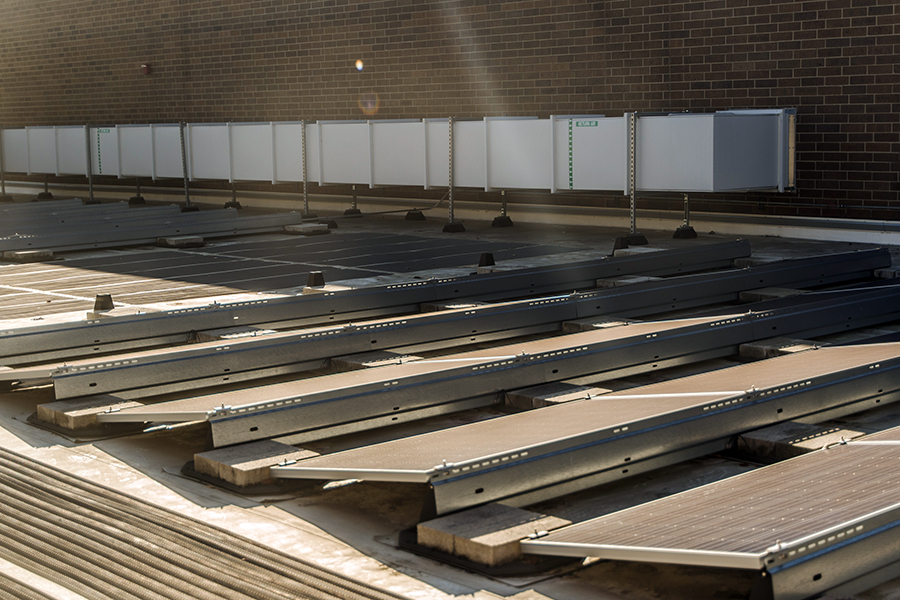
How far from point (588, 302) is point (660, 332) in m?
1.42

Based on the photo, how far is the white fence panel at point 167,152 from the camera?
20422 millimetres

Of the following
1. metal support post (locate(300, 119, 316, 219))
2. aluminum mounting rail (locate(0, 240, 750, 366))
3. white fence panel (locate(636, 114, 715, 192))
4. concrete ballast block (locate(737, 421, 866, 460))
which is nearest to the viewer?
concrete ballast block (locate(737, 421, 866, 460))

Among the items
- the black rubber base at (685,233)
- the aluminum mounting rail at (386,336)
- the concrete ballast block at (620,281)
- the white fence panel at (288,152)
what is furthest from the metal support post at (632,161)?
the white fence panel at (288,152)

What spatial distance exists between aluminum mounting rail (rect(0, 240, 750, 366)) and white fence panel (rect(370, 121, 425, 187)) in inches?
246

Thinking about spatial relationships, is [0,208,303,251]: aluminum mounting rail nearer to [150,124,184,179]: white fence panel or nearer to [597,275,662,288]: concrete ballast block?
A: [150,124,184,179]: white fence panel

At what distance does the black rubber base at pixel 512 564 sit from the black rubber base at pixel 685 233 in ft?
35.6

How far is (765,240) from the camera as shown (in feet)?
45.5

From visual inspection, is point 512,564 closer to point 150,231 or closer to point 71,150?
point 150,231

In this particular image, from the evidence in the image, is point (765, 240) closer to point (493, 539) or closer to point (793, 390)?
point (793, 390)

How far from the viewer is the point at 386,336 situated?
23.8 ft

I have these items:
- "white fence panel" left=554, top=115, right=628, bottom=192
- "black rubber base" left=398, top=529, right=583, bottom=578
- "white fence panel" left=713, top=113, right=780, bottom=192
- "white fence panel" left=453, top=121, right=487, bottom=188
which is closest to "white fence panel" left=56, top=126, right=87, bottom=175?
"white fence panel" left=453, top=121, right=487, bottom=188

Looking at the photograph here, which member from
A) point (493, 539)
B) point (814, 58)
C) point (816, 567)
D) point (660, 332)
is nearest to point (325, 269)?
point (660, 332)

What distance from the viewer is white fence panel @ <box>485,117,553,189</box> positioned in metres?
14.7

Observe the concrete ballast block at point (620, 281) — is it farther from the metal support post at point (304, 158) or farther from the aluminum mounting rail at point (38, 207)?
the aluminum mounting rail at point (38, 207)
